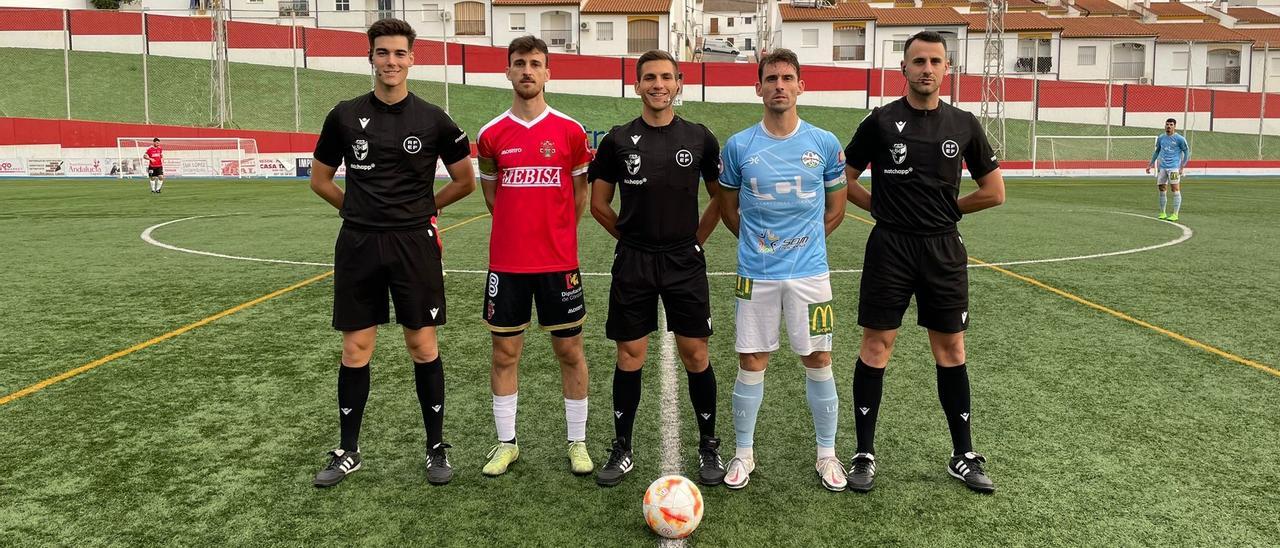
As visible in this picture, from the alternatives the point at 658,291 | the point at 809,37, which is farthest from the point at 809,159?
the point at 809,37

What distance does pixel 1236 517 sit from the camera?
3.83 m

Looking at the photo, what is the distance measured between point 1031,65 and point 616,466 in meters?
63.4

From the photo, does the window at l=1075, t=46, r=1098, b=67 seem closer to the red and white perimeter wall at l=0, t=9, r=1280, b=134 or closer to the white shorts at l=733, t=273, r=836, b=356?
the red and white perimeter wall at l=0, t=9, r=1280, b=134

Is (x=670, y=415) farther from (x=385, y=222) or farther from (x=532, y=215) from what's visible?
(x=385, y=222)

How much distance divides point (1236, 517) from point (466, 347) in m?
5.44

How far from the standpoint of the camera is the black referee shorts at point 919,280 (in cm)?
420

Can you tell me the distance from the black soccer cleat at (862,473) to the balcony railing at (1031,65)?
62.2 meters

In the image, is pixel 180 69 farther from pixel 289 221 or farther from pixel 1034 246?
pixel 1034 246

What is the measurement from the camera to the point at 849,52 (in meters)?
59.7

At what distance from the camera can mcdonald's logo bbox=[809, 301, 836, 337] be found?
13.7 feet

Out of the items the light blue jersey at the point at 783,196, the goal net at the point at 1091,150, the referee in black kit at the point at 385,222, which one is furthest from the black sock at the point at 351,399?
the goal net at the point at 1091,150

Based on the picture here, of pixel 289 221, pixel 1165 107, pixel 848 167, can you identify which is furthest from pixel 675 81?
pixel 1165 107

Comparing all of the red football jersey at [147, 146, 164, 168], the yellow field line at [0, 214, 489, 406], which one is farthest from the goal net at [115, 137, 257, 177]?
the yellow field line at [0, 214, 489, 406]

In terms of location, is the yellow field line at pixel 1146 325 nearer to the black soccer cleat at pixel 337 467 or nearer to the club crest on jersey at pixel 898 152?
the club crest on jersey at pixel 898 152
